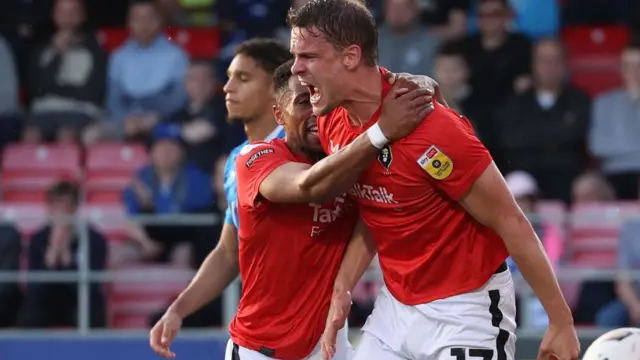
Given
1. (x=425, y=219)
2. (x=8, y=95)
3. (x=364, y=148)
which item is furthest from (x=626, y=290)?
(x=8, y=95)

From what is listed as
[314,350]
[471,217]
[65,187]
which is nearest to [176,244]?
[65,187]

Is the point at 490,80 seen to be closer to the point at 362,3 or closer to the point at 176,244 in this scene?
the point at 176,244

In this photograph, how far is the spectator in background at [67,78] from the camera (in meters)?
11.6

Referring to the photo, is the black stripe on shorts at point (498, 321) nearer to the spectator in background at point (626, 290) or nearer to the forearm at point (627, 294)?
the spectator in background at point (626, 290)

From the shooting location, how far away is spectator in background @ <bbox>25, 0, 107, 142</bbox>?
11.6m

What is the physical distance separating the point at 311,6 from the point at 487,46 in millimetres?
6484

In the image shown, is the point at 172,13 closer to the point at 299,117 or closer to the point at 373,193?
the point at 299,117

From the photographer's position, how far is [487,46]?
434 inches

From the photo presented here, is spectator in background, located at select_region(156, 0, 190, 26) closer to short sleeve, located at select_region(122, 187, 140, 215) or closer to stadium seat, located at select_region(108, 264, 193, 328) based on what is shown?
short sleeve, located at select_region(122, 187, 140, 215)

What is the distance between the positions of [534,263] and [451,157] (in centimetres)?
46

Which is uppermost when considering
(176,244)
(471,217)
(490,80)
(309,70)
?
(309,70)

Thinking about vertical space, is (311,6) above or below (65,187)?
above

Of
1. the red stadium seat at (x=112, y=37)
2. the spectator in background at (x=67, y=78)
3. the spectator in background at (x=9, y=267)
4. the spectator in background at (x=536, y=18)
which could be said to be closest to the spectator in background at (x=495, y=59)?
the spectator in background at (x=536, y=18)

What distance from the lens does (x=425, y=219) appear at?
464 centimetres
